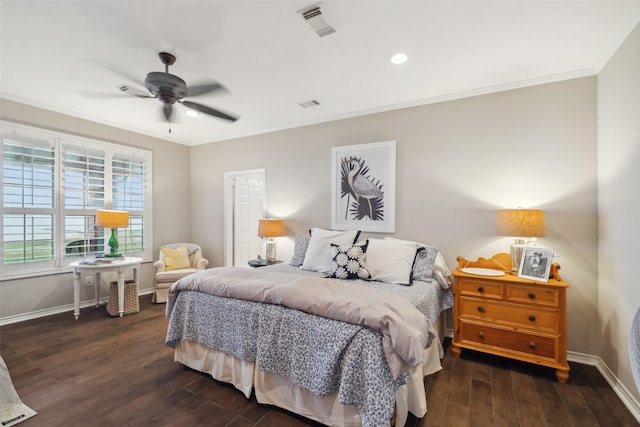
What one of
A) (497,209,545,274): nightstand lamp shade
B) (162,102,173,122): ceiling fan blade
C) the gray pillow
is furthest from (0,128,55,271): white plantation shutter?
(497,209,545,274): nightstand lamp shade

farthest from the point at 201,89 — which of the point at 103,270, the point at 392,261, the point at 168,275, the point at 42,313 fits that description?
the point at 42,313

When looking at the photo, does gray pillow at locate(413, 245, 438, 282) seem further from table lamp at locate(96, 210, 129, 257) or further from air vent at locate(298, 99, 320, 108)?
A: table lamp at locate(96, 210, 129, 257)

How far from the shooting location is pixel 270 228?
4.00 meters

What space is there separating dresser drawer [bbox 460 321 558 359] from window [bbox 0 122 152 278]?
4801mm

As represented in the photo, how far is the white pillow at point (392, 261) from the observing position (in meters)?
2.62

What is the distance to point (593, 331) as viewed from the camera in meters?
2.53

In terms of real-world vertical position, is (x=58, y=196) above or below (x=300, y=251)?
above

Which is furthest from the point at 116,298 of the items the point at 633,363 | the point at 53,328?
the point at 633,363

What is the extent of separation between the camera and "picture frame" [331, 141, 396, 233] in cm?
346

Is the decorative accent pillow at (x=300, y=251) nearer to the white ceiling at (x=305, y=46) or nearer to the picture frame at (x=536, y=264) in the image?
the white ceiling at (x=305, y=46)

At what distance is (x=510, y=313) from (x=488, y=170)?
4.68ft

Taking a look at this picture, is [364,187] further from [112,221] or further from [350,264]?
[112,221]

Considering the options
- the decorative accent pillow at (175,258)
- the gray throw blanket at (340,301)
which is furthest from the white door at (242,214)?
the gray throw blanket at (340,301)

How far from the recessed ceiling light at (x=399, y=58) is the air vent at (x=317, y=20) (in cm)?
63
